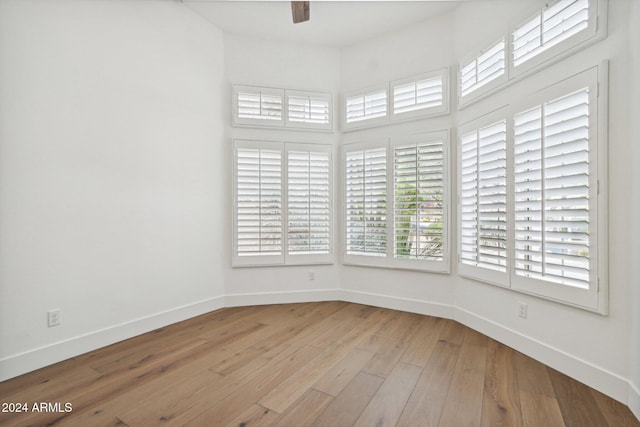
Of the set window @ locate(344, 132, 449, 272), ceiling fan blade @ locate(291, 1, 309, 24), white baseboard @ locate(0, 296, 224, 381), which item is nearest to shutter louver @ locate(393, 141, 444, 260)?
window @ locate(344, 132, 449, 272)

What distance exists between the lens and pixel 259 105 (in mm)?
3588

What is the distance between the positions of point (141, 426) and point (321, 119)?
3.31 meters

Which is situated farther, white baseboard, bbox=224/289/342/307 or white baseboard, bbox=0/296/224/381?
white baseboard, bbox=224/289/342/307

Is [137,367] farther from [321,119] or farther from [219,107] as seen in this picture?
[321,119]

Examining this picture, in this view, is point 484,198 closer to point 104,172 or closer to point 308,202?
point 308,202

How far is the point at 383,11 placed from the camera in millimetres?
3146

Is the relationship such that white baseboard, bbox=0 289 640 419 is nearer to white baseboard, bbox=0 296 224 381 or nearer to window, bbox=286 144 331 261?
white baseboard, bbox=0 296 224 381

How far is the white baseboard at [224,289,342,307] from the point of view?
356 cm

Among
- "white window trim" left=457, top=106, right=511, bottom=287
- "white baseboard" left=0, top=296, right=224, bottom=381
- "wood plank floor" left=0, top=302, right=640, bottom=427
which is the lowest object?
"wood plank floor" left=0, top=302, right=640, bottom=427

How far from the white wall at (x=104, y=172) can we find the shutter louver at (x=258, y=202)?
24cm

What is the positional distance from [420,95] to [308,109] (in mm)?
1322

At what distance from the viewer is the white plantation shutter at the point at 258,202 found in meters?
3.53

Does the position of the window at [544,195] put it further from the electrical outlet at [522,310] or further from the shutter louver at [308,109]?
the shutter louver at [308,109]

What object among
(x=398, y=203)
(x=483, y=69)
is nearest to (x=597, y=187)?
(x=483, y=69)
